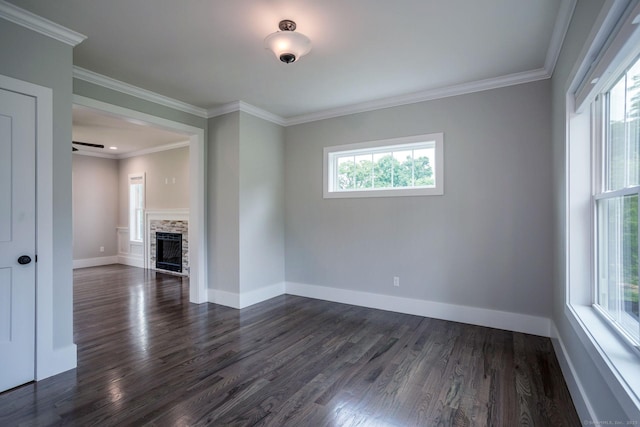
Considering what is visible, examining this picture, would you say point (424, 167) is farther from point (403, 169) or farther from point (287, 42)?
point (287, 42)

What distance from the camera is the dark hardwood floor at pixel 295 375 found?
199 centimetres

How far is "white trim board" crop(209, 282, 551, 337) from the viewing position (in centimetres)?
331

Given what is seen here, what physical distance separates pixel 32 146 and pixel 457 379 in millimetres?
3683

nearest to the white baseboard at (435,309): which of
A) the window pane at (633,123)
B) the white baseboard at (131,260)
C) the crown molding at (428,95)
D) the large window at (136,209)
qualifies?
the window pane at (633,123)

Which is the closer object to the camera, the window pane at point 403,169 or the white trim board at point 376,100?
the white trim board at point 376,100

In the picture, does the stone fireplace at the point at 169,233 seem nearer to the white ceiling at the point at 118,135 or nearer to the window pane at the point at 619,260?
the white ceiling at the point at 118,135

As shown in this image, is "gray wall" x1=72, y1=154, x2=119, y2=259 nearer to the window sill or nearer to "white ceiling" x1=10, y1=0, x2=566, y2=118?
"white ceiling" x1=10, y1=0, x2=566, y2=118

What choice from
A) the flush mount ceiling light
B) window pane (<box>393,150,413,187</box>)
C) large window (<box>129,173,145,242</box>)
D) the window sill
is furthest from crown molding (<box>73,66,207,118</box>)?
the window sill

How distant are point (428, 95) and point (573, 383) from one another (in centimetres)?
308

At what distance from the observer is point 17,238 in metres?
2.32

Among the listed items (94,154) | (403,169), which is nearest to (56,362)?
(403,169)

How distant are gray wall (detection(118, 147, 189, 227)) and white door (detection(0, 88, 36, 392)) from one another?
424 centimetres

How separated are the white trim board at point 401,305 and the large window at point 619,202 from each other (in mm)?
1413

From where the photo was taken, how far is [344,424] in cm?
191
